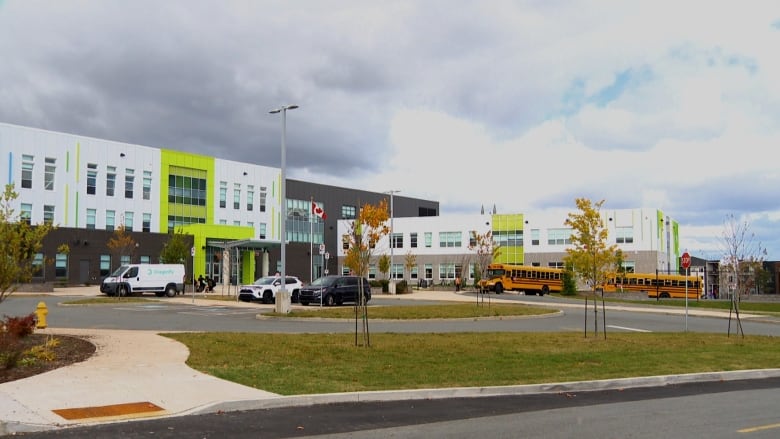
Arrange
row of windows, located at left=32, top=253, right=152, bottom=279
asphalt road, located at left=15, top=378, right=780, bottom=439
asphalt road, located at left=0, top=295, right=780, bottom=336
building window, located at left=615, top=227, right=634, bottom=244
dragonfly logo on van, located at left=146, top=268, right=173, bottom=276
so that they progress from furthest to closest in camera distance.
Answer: building window, located at left=615, top=227, right=634, bottom=244 → row of windows, located at left=32, top=253, right=152, bottom=279 → dragonfly logo on van, located at left=146, top=268, right=173, bottom=276 → asphalt road, located at left=0, top=295, right=780, bottom=336 → asphalt road, located at left=15, top=378, right=780, bottom=439

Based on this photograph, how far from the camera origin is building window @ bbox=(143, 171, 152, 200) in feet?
226

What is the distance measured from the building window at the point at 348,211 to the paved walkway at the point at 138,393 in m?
83.5

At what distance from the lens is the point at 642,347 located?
58.3ft

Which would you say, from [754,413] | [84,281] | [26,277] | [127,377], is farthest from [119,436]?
[84,281]

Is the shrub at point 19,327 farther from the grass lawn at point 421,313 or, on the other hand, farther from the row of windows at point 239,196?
the row of windows at point 239,196

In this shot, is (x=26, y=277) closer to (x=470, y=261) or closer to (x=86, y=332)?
(x=86, y=332)

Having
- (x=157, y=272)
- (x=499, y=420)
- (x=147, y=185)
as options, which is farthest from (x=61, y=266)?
(x=499, y=420)

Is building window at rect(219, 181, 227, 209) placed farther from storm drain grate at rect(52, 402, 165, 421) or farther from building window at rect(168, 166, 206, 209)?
storm drain grate at rect(52, 402, 165, 421)

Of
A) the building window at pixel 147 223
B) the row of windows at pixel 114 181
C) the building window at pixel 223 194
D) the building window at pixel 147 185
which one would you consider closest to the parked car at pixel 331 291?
the row of windows at pixel 114 181

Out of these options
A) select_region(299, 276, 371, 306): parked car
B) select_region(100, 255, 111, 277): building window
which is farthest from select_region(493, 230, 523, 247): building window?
select_region(299, 276, 371, 306): parked car

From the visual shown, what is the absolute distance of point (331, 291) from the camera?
3484 cm

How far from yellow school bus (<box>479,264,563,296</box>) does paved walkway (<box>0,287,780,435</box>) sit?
155 ft

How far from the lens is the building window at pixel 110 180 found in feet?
215

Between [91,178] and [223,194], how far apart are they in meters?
16.1
